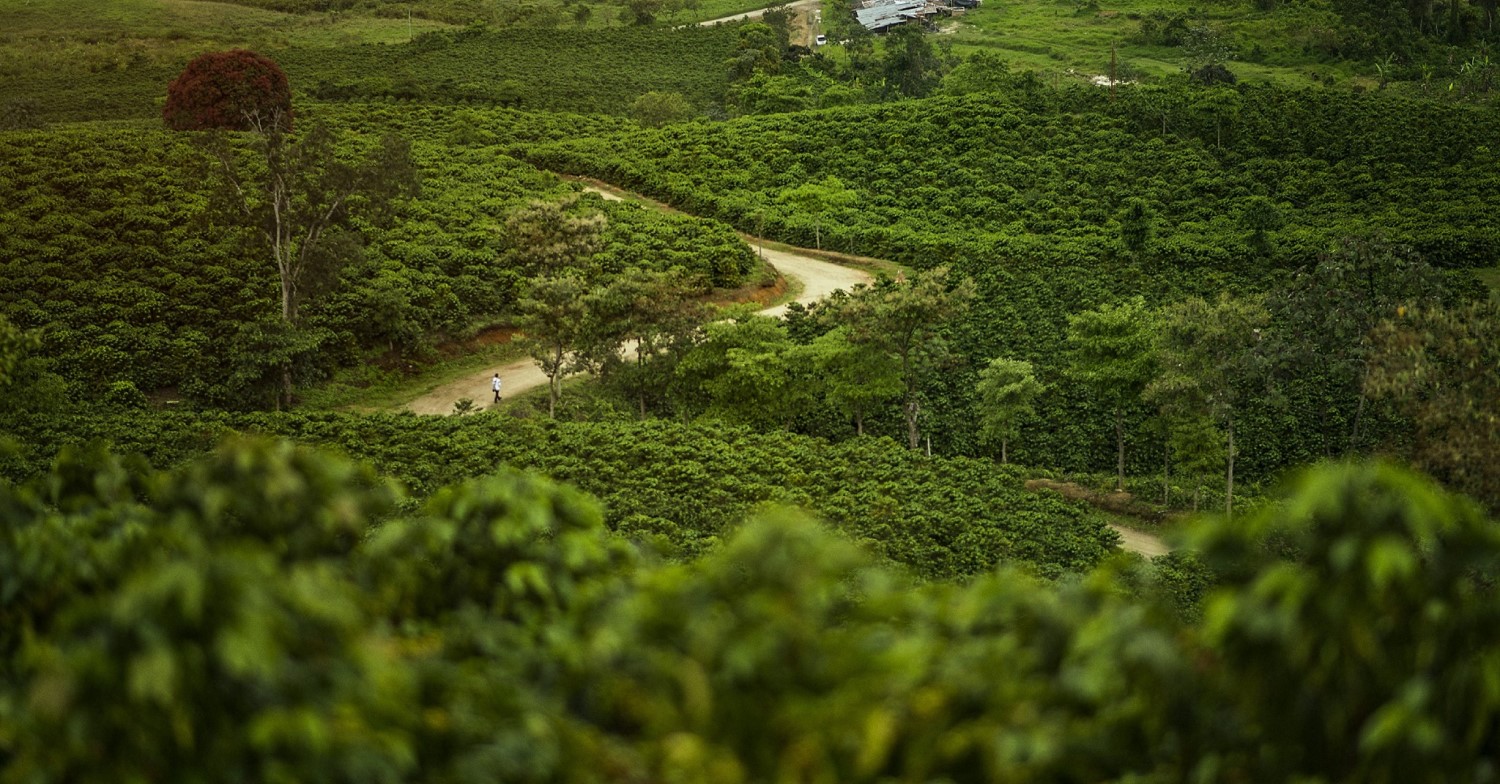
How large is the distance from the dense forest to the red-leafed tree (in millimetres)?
160

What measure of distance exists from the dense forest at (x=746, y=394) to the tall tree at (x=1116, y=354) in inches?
4.4

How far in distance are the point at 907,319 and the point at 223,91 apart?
2791cm

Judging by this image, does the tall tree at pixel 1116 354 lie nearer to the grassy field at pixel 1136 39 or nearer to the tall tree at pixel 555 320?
the tall tree at pixel 555 320

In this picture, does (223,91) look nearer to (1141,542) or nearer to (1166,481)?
(1166,481)

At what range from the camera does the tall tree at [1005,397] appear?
29281 mm

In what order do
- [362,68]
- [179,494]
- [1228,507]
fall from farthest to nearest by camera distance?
[362,68] → [1228,507] → [179,494]

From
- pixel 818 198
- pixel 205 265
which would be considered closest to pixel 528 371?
pixel 205 265

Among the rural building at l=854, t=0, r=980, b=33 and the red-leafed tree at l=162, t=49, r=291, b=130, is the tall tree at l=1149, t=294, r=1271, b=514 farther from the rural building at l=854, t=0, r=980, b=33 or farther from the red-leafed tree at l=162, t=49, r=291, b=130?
the rural building at l=854, t=0, r=980, b=33

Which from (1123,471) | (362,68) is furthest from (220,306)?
(362,68)

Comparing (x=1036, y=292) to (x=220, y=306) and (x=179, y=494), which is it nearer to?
(x=220, y=306)

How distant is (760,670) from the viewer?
407 centimetres

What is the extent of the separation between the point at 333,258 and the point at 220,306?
3.54 meters

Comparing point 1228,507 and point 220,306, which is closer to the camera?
point 1228,507

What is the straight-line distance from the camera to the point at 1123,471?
29594mm
